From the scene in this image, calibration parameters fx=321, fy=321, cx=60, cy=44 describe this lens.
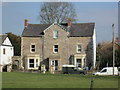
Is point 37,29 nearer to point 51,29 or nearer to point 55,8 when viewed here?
point 51,29

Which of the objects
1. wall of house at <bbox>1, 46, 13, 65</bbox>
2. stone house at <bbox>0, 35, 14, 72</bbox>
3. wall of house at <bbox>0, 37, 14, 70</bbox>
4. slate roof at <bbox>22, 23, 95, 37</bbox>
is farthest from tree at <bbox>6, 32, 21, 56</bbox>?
slate roof at <bbox>22, 23, 95, 37</bbox>

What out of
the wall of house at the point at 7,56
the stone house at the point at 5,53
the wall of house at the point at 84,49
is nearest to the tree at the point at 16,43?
the wall of house at the point at 7,56

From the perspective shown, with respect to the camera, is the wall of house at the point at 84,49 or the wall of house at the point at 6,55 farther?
the wall of house at the point at 6,55

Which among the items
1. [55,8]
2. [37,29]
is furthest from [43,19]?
[37,29]

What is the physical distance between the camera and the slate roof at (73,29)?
60.7 meters

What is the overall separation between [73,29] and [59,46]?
441 centimetres

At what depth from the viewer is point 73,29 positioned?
205 ft

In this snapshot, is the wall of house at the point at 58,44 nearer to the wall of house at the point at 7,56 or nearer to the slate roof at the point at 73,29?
the slate roof at the point at 73,29

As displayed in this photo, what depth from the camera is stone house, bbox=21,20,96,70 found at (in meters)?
60.3

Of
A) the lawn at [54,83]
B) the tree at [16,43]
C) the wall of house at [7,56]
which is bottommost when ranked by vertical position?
the lawn at [54,83]

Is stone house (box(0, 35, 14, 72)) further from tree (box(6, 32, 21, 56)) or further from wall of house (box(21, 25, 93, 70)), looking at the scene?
tree (box(6, 32, 21, 56))

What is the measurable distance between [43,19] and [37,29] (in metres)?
10.7

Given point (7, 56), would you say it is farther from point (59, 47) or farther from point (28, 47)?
point (59, 47)

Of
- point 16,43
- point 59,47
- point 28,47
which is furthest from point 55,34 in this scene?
point 16,43
